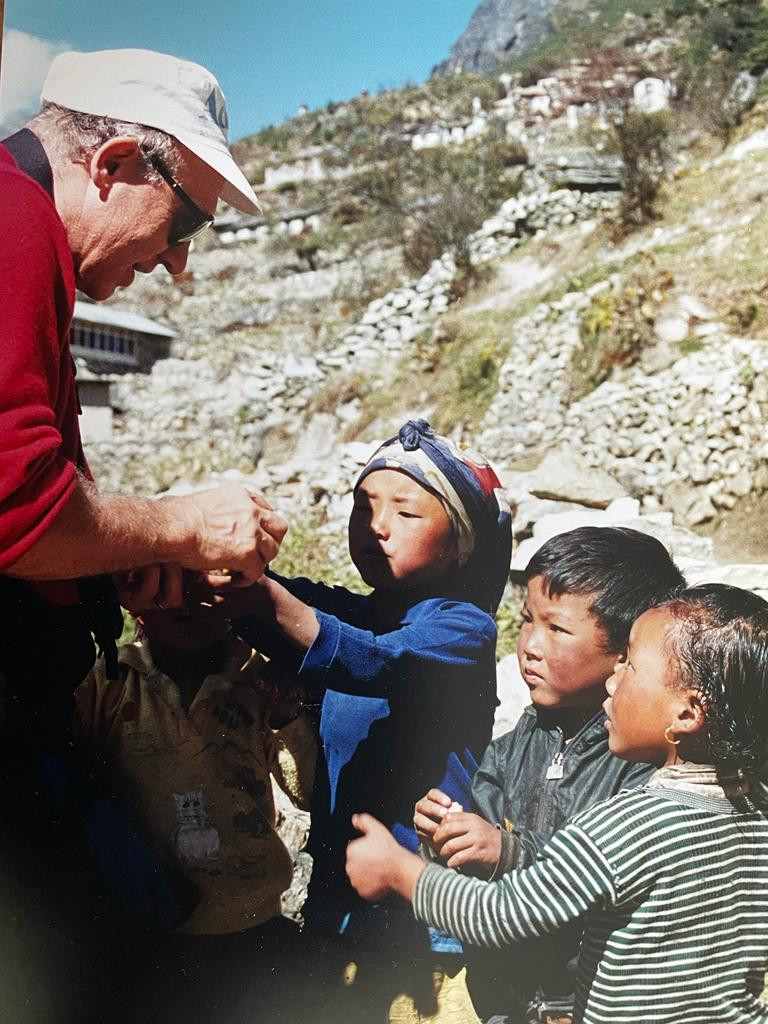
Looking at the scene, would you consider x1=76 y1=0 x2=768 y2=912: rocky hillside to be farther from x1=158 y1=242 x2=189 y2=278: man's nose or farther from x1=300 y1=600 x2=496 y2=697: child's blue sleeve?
x1=158 y1=242 x2=189 y2=278: man's nose

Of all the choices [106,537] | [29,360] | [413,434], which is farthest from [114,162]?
[413,434]

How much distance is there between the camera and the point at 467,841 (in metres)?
2.15

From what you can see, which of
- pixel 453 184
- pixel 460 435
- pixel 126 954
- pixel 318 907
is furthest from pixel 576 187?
pixel 126 954

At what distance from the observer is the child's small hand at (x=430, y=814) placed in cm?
221

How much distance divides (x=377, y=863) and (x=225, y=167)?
167 cm

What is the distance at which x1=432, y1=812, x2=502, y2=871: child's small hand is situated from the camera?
211 centimetres

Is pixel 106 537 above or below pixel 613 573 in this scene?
above

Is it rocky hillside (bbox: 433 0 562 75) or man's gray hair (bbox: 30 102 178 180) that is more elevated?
rocky hillside (bbox: 433 0 562 75)

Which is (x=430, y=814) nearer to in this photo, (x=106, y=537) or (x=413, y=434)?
(x=413, y=434)

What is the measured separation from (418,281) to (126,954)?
2320mm

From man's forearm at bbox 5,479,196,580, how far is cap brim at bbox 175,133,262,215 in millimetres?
714

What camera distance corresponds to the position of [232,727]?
229 centimetres

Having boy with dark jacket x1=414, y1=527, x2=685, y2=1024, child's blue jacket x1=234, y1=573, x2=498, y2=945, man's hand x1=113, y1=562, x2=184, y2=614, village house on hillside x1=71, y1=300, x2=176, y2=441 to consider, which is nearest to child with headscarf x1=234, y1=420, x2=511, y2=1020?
child's blue jacket x1=234, y1=573, x2=498, y2=945

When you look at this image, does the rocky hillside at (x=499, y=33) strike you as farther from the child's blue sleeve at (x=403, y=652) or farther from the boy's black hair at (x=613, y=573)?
the child's blue sleeve at (x=403, y=652)
